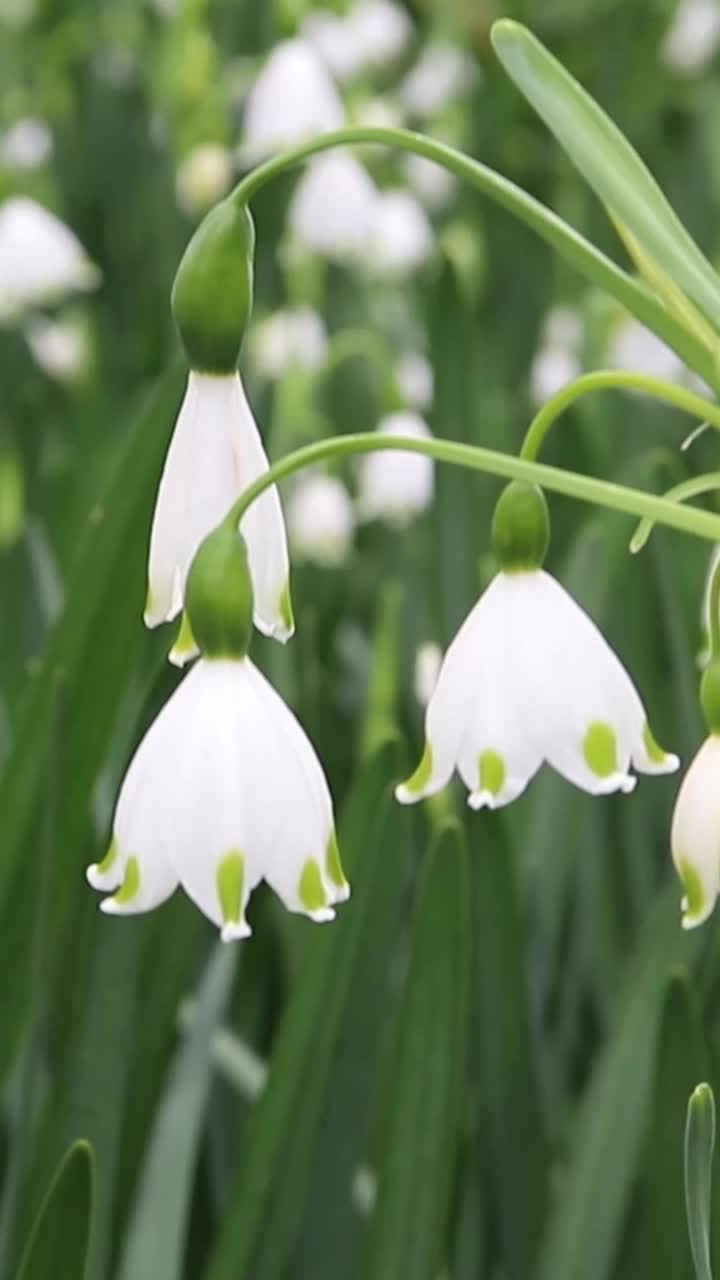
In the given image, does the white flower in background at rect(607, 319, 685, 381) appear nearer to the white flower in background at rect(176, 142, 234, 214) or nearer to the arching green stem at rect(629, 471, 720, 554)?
the white flower in background at rect(176, 142, 234, 214)

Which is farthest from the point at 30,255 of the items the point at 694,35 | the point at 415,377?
the point at 694,35

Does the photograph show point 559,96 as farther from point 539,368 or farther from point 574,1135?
point 539,368

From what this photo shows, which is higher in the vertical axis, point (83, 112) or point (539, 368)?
point (83, 112)

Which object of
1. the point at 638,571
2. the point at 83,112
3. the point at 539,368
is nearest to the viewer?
the point at 638,571

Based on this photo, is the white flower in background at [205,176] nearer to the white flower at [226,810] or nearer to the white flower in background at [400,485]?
the white flower in background at [400,485]

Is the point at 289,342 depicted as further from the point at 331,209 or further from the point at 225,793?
the point at 225,793

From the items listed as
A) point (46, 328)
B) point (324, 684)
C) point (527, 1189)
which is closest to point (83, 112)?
point (46, 328)

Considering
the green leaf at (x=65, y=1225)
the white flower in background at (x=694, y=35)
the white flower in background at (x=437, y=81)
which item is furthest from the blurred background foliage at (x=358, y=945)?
the white flower in background at (x=694, y=35)
